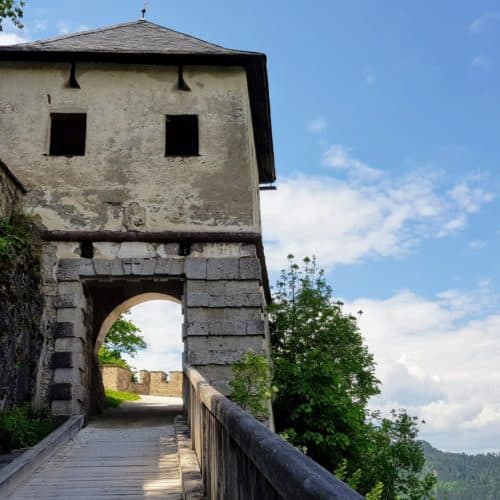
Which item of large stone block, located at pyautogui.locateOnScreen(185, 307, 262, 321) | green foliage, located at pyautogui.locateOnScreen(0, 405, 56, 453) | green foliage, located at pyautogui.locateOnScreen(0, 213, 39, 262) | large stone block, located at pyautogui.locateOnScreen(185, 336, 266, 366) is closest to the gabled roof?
green foliage, located at pyautogui.locateOnScreen(0, 213, 39, 262)

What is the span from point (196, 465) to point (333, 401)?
8029mm

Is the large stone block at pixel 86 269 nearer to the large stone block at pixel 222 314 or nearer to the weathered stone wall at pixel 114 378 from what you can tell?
the large stone block at pixel 222 314

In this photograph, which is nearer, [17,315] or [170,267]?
[17,315]

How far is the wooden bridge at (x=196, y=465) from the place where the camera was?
192cm

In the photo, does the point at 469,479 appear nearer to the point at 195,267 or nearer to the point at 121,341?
the point at 121,341

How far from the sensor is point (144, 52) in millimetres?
11891

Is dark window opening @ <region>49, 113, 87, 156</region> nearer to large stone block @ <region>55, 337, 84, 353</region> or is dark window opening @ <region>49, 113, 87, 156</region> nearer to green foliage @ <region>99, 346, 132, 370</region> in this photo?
large stone block @ <region>55, 337, 84, 353</region>

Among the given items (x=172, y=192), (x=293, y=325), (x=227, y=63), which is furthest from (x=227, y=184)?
(x=293, y=325)

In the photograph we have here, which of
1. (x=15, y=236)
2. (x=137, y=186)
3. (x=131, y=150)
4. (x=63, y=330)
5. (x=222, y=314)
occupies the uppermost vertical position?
(x=131, y=150)

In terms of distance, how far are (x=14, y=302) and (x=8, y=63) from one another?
210 inches

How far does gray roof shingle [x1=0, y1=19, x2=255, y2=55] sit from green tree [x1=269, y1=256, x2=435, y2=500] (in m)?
6.66

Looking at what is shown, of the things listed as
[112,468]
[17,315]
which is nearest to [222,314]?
[17,315]

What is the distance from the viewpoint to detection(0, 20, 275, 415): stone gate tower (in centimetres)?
1066

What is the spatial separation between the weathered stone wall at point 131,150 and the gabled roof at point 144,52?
0.19 metres
